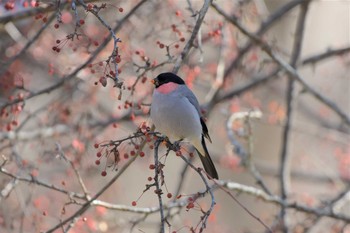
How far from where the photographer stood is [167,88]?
12.4 feet

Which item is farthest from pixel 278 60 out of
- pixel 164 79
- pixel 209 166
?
pixel 164 79

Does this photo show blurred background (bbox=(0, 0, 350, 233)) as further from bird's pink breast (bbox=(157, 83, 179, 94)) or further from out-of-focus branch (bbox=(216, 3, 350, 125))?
bird's pink breast (bbox=(157, 83, 179, 94))

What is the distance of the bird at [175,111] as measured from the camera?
3.65m

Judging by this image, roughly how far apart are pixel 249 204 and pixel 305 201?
350 cm

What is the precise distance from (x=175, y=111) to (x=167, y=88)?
158mm

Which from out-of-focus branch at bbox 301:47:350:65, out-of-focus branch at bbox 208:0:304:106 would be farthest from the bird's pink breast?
out-of-focus branch at bbox 301:47:350:65

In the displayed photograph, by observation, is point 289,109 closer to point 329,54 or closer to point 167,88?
point 329,54

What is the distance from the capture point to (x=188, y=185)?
30.9ft

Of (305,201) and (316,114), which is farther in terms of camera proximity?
(316,114)

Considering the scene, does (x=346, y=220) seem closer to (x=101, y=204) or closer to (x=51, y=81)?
(x=101, y=204)

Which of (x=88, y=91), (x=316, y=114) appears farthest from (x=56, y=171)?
(x=316, y=114)

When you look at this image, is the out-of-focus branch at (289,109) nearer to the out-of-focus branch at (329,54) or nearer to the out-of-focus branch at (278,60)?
the out-of-focus branch at (329,54)

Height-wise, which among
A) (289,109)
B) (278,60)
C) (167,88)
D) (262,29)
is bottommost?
(167,88)

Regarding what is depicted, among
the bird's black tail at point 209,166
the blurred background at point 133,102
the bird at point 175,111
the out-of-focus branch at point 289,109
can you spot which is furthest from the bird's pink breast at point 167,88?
the out-of-focus branch at point 289,109
